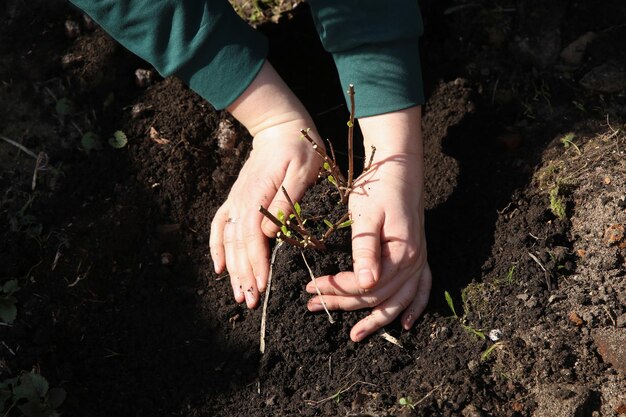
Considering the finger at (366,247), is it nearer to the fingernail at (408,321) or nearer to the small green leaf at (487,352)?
the fingernail at (408,321)

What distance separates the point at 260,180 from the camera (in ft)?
8.52

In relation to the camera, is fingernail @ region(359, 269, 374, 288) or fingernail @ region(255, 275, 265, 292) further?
fingernail @ region(255, 275, 265, 292)

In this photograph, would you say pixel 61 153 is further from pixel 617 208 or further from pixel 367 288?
pixel 617 208

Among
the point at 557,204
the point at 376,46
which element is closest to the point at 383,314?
the point at 557,204

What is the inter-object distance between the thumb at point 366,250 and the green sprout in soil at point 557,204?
610 millimetres

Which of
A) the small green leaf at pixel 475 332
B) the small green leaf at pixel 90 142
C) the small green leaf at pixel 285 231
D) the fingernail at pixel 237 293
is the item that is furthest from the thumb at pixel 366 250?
the small green leaf at pixel 90 142

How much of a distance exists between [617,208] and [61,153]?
208 cm

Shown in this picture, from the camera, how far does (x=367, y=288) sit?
89.1 inches

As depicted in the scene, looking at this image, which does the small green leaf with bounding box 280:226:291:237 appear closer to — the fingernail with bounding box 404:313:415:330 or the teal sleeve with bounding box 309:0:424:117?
the fingernail with bounding box 404:313:415:330

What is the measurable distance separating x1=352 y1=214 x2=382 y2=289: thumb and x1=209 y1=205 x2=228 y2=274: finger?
54 centimetres

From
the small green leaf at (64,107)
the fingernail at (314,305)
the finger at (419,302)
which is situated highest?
the small green leaf at (64,107)

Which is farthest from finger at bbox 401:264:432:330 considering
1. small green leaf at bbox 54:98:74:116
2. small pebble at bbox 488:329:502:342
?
→ small green leaf at bbox 54:98:74:116

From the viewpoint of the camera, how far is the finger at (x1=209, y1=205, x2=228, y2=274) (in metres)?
2.63

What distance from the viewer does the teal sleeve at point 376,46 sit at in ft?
8.38
